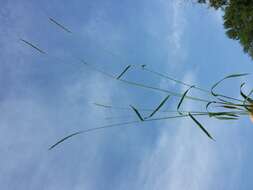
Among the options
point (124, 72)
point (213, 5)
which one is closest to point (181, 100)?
point (124, 72)

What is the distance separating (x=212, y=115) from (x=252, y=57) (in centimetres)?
3302

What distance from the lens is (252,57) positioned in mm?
33062

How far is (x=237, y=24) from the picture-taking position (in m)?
31.9

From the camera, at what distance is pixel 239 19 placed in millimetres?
31219

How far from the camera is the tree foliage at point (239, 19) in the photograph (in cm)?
3040

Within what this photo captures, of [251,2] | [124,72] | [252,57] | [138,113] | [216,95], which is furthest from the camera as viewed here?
[252,57]

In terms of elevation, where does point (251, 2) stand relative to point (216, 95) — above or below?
above

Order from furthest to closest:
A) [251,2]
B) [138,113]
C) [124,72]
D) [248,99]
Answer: [251,2] < [124,72] < [138,113] < [248,99]

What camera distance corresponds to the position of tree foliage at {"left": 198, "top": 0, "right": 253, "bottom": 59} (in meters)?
30.4

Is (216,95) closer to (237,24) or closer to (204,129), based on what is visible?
(204,129)

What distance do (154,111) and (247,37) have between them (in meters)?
31.5

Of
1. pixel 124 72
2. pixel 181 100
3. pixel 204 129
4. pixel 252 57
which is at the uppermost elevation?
pixel 252 57

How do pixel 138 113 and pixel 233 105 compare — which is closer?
pixel 233 105

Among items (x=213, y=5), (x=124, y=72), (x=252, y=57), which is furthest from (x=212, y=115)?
(x=252, y=57)
